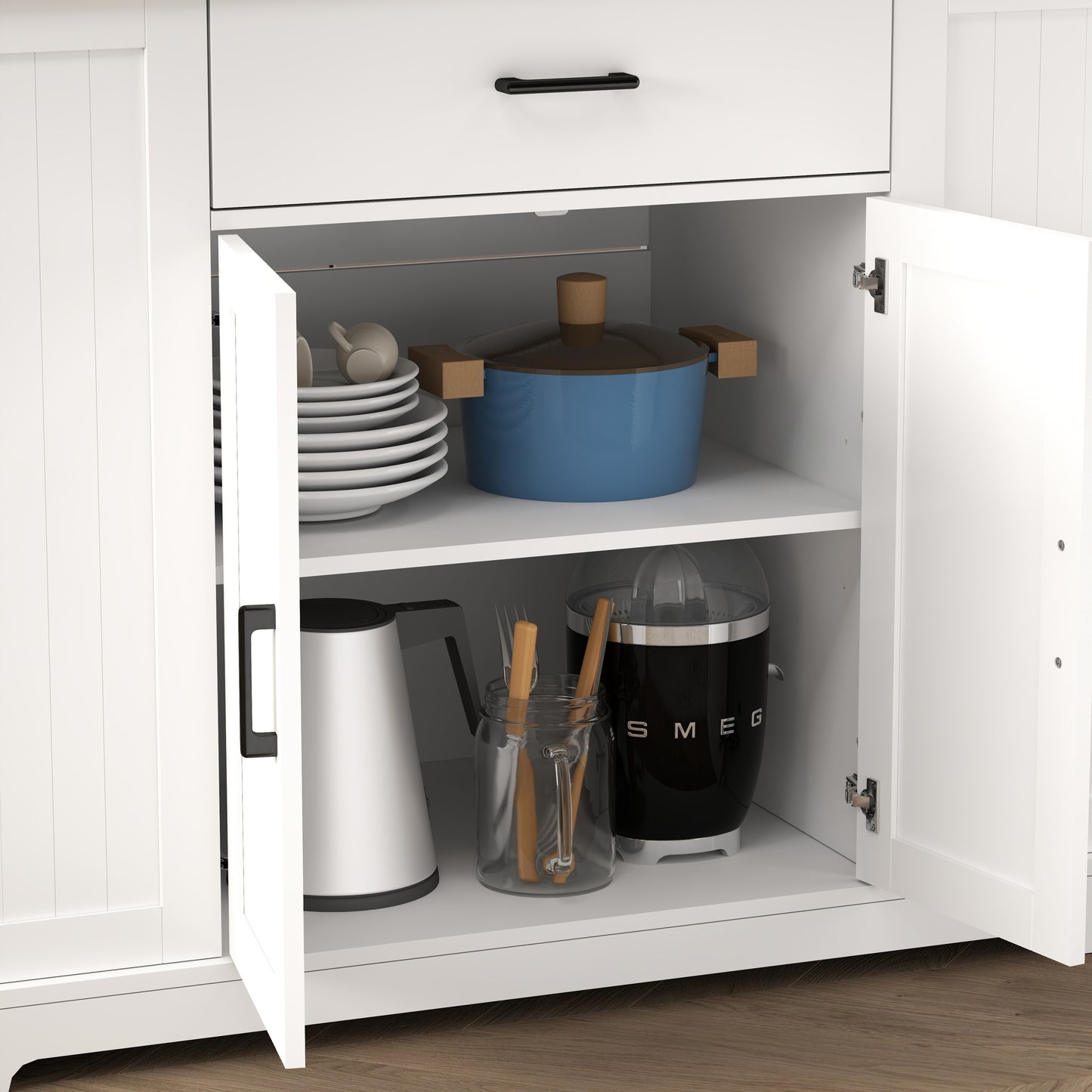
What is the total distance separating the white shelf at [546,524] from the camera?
141 centimetres

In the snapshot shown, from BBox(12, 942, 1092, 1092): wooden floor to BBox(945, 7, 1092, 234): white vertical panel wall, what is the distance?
701 millimetres

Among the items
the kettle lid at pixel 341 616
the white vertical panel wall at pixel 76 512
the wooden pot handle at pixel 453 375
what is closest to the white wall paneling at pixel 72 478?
the white vertical panel wall at pixel 76 512

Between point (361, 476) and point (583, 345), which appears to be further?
point (583, 345)

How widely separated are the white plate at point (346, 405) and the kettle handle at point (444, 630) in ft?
0.95

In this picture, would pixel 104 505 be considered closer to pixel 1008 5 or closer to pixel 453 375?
pixel 453 375

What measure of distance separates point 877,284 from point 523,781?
538 millimetres

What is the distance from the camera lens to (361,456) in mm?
1428

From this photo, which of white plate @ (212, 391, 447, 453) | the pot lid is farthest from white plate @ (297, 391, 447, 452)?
the pot lid

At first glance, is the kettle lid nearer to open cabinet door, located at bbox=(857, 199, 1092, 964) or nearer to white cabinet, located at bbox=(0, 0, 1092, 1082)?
white cabinet, located at bbox=(0, 0, 1092, 1082)

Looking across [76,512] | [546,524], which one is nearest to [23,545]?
[76,512]

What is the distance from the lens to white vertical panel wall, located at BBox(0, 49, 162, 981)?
1251mm

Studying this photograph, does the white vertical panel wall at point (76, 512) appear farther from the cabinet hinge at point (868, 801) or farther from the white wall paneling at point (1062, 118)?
the white wall paneling at point (1062, 118)

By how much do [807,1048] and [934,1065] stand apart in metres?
0.11

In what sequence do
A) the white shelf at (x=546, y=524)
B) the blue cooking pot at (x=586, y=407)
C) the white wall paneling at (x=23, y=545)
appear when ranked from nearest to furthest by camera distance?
1. the white wall paneling at (x=23, y=545)
2. the white shelf at (x=546, y=524)
3. the blue cooking pot at (x=586, y=407)
